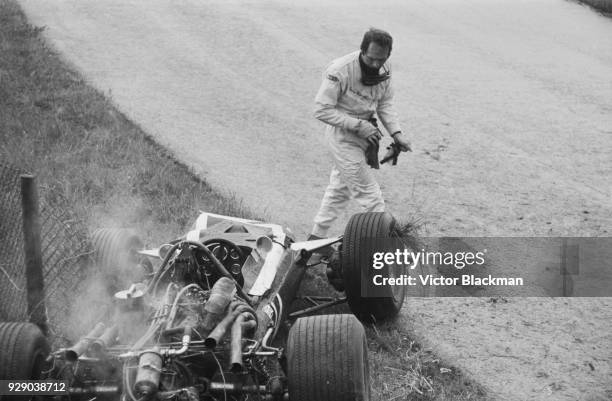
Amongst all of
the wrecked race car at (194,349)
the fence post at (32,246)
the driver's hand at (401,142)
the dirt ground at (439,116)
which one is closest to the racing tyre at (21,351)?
the wrecked race car at (194,349)

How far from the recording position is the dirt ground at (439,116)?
23.6 ft

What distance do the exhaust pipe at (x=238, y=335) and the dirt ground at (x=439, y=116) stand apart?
1.91 meters

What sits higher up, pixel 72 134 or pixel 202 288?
pixel 202 288

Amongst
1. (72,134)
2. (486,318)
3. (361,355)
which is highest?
(361,355)

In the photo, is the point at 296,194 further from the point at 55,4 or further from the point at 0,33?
the point at 55,4

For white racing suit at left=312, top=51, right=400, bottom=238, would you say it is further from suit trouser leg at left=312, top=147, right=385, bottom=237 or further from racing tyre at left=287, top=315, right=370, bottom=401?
racing tyre at left=287, top=315, right=370, bottom=401

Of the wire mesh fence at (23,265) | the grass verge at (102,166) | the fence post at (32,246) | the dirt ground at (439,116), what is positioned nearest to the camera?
the fence post at (32,246)

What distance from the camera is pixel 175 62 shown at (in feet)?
44.3

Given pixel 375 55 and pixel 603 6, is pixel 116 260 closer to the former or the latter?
pixel 375 55

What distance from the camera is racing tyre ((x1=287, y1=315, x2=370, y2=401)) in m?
5.16

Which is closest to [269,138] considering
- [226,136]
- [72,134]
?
[226,136]

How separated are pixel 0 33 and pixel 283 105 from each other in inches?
178

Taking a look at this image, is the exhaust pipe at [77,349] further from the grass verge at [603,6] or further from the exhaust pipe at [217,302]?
the grass verge at [603,6]

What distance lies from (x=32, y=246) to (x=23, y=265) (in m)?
0.97
